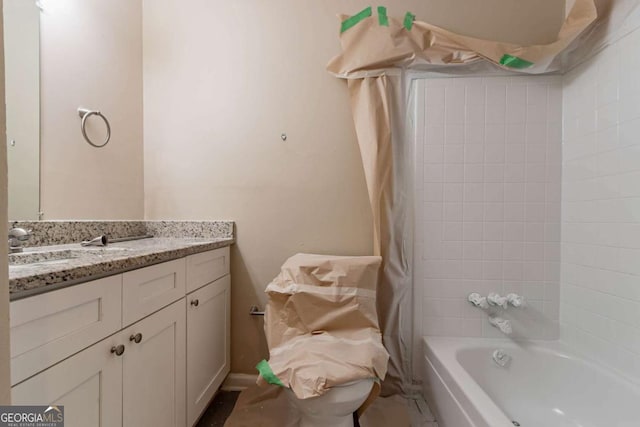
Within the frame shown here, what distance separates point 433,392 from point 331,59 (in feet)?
6.15

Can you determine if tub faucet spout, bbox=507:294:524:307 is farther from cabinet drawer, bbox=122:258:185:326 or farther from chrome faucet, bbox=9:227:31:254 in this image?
chrome faucet, bbox=9:227:31:254

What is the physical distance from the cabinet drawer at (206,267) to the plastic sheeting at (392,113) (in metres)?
0.87

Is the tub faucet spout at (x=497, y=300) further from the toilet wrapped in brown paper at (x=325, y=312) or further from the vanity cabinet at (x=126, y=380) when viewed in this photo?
the vanity cabinet at (x=126, y=380)

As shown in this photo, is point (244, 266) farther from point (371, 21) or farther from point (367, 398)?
point (371, 21)

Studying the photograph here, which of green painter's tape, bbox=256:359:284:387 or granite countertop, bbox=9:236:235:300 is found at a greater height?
granite countertop, bbox=9:236:235:300

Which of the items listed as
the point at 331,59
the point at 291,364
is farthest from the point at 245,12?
the point at 291,364

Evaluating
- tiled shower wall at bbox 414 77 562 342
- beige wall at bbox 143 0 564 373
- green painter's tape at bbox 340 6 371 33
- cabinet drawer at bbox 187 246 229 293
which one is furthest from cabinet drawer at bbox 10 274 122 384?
green painter's tape at bbox 340 6 371 33

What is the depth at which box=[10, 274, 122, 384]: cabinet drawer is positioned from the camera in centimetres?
55

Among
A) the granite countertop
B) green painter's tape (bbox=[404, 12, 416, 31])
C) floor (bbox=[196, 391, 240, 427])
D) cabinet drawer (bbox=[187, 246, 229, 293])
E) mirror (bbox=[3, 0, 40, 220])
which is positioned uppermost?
green painter's tape (bbox=[404, 12, 416, 31])

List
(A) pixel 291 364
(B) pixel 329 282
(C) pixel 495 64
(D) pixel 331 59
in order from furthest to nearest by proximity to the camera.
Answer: (D) pixel 331 59, (C) pixel 495 64, (B) pixel 329 282, (A) pixel 291 364

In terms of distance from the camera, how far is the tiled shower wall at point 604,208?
1.13 metres

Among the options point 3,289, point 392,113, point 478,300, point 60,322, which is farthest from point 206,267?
point 478,300

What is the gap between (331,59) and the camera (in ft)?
5.17

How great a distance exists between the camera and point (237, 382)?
63.3 inches
